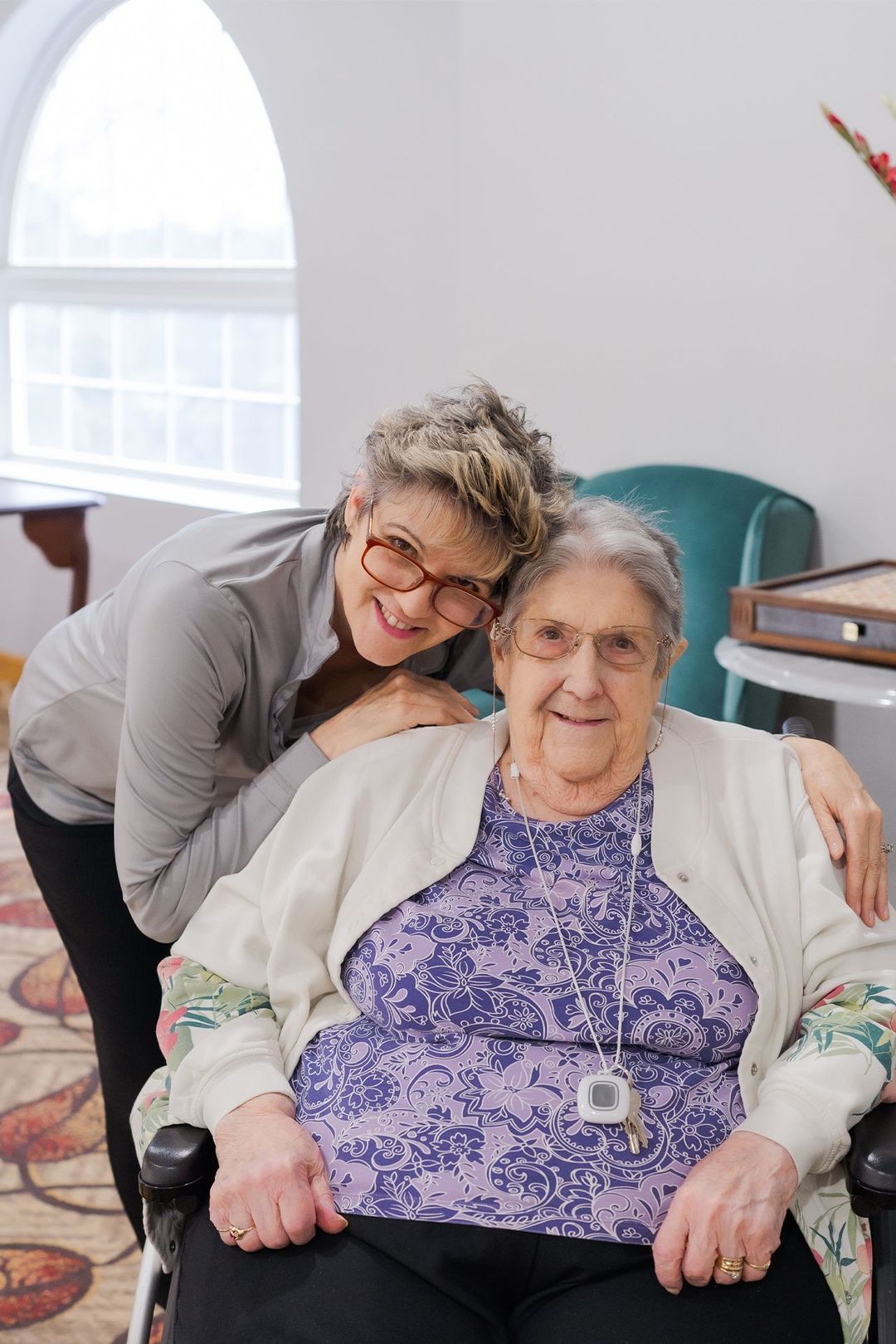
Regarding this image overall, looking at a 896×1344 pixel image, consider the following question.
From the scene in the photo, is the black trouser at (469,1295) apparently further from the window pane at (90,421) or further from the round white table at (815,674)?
the window pane at (90,421)

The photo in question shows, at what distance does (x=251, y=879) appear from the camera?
5.27 ft

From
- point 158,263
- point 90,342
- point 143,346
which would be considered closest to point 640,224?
point 158,263

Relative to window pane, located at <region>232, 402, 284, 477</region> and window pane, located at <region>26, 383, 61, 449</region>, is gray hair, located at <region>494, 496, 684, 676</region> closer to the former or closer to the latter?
window pane, located at <region>232, 402, 284, 477</region>

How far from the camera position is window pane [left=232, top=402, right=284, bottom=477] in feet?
16.2

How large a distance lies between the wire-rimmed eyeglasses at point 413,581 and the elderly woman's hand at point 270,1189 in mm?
615

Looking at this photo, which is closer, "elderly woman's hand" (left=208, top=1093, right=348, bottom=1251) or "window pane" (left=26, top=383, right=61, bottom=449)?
"elderly woman's hand" (left=208, top=1093, right=348, bottom=1251)

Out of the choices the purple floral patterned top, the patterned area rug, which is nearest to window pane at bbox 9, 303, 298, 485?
the patterned area rug

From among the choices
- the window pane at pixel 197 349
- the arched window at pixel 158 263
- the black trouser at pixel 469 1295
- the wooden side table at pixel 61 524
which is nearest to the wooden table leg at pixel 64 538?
the wooden side table at pixel 61 524

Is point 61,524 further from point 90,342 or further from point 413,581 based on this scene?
point 413,581

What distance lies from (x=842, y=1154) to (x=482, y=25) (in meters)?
2.89

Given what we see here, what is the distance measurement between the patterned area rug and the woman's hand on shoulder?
1.06 m

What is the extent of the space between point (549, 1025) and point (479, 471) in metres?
0.62

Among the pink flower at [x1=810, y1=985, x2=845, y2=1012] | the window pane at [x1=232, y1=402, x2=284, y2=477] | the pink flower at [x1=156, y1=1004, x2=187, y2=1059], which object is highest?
the window pane at [x1=232, y1=402, x2=284, y2=477]

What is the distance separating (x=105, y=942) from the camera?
187 cm
